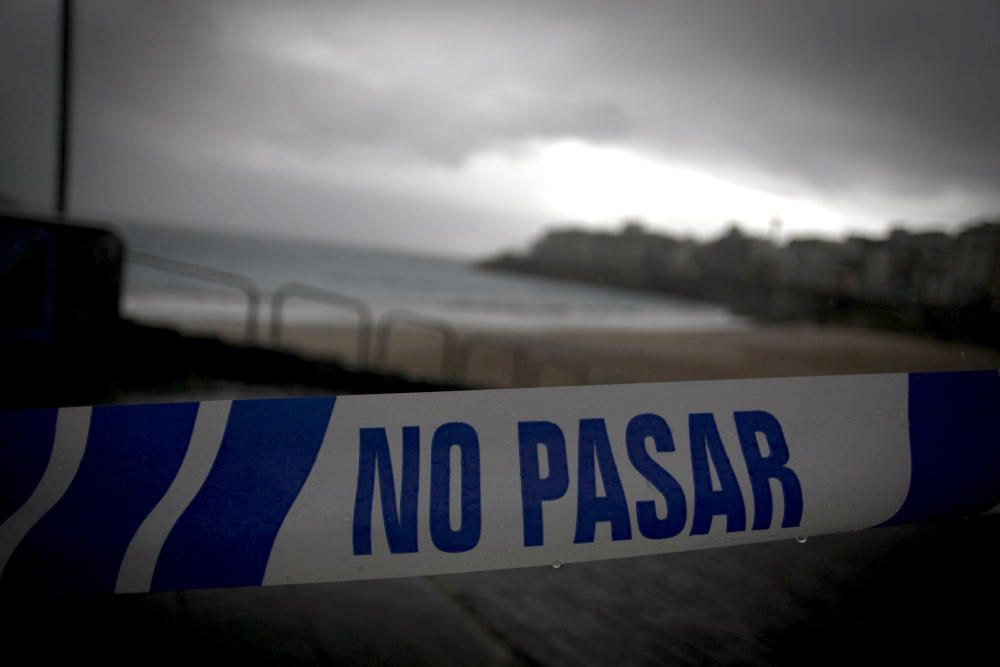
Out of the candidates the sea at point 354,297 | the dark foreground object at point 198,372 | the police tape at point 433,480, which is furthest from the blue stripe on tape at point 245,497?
the sea at point 354,297

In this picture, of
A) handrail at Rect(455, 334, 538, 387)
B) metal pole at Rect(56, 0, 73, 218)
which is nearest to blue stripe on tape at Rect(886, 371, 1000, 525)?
handrail at Rect(455, 334, 538, 387)

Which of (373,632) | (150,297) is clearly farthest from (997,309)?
(150,297)

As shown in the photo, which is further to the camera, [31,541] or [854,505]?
[854,505]

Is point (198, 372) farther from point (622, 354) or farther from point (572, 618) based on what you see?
point (622, 354)

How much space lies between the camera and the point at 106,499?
206cm

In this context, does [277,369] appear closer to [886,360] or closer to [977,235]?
[977,235]

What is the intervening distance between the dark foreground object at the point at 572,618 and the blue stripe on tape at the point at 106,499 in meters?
0.09

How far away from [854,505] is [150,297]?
22990 mm

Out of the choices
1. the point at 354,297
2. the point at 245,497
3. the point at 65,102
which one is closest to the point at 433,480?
the point at 245,497

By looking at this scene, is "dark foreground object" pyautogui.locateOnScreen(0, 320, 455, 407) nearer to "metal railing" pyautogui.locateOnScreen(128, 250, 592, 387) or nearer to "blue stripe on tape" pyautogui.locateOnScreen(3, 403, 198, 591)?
"metal railing" pyautogui.locateOnScreen(128, 250, 592, 387)

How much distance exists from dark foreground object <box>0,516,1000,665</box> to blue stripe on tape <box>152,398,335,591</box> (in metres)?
0.26

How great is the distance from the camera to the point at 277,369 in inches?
301

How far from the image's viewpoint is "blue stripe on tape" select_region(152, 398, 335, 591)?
2078 mm

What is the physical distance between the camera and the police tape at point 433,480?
205 cm
